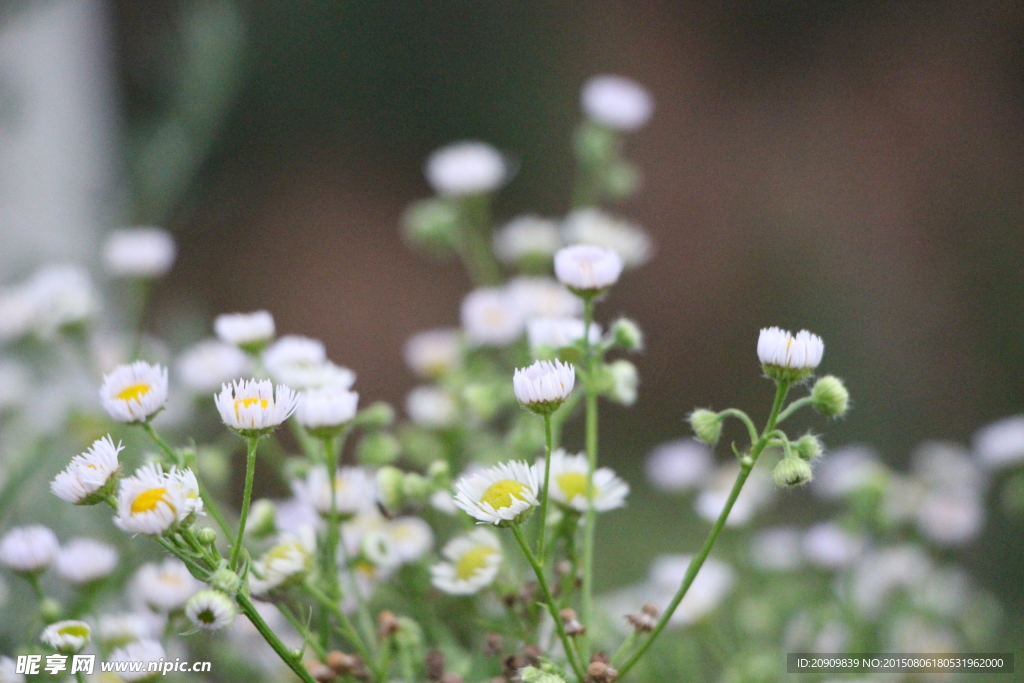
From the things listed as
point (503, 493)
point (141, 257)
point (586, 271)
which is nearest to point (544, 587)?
point (503, 493)

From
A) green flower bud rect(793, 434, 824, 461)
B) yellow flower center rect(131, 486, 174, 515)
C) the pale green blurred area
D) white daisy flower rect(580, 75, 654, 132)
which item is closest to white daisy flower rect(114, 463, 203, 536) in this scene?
yellow flower center rect(131, 486, 174, 515)

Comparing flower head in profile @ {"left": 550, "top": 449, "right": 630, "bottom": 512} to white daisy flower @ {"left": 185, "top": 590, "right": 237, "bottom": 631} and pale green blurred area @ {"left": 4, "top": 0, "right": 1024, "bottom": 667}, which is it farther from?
pale green blurred area @ {"left": 4, "top": 0, "right": 1024, "bottom": 667}

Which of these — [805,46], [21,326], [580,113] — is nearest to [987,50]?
[805,46]

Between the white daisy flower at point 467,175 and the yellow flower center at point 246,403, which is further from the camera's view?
the white daisy flower at point 467,175

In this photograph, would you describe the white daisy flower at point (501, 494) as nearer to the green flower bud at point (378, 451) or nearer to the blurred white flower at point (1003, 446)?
the green flower bud at point (378, 451)

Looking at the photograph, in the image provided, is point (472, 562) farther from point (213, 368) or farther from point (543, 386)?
point (213, 368)

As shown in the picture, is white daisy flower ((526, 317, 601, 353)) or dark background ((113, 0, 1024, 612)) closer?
white daisy flower ((526, 317, 601, 353))

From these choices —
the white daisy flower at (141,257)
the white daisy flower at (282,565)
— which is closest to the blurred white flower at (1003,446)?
the white daisy flower at (282,565)
